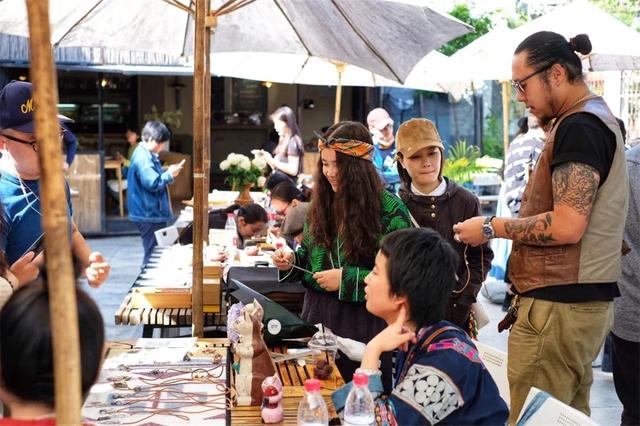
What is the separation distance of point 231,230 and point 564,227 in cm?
437

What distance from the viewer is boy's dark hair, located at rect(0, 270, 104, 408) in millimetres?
1852

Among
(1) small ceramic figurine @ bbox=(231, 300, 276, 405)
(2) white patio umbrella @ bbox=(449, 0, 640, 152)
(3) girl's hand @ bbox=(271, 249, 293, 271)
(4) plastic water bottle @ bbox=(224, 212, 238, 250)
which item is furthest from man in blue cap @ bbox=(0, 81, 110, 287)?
(2) white patio umbrella @ bbox=(449, 0, 640, 152)

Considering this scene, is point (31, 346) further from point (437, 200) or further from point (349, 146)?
point (437, 200)

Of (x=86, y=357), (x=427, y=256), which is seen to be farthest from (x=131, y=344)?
(x=86, y=357)

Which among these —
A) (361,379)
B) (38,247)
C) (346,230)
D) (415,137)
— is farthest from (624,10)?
(361,379)

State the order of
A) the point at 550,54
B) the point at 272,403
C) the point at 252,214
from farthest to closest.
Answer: the point at 252,214
the point at 550,54
the point at 272,403

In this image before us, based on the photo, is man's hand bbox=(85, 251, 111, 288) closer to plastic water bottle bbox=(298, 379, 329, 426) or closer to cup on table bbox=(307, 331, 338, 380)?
cup on table bbox=(307, 331, 338, 380)

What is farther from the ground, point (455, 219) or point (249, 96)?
point (249, 96)

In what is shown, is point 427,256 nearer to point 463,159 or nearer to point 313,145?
point 463,159

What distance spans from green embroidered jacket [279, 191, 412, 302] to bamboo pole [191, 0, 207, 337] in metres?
0.49

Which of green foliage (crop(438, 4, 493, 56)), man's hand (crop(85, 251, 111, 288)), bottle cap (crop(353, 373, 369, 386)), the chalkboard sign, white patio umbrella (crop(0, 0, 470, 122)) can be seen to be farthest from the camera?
the chalkboard sign

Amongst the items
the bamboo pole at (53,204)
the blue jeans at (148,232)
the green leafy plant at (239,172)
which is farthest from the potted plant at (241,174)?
the bamboo pole at (53,204)

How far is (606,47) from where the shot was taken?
772cm

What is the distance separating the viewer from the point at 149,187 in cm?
921
